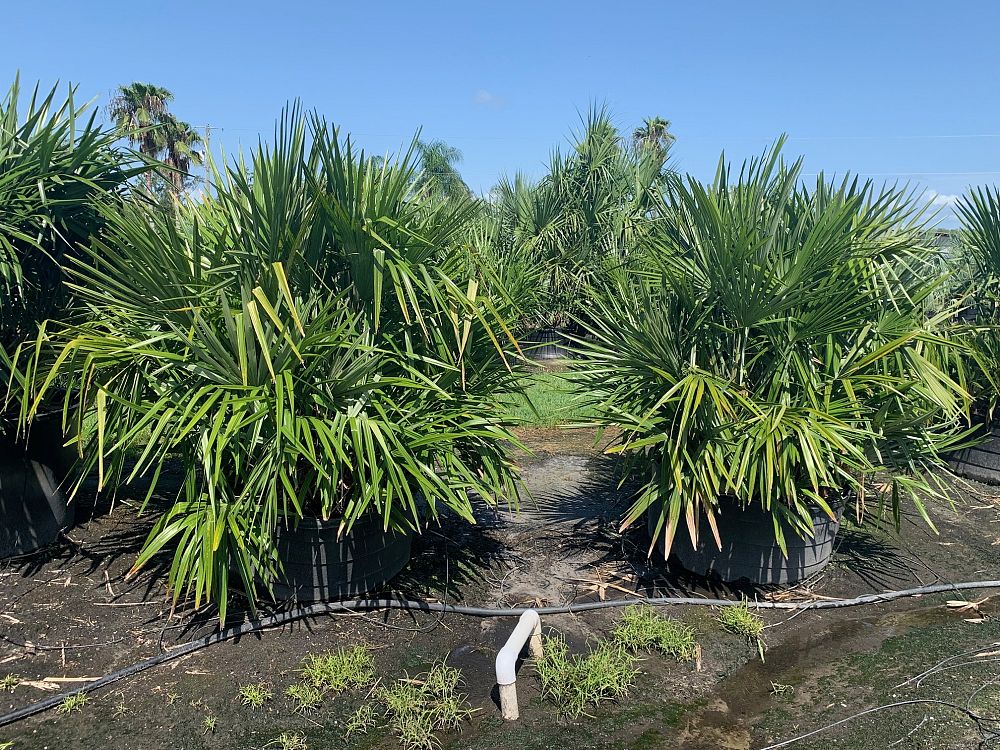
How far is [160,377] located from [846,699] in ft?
10.0

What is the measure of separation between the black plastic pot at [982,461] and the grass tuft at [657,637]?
3661 mm

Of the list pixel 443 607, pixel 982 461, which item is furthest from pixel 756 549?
pixel 982 461

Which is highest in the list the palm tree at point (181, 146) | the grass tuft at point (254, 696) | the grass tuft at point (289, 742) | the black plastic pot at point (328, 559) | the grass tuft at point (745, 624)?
the palm tree at point (181, 146)

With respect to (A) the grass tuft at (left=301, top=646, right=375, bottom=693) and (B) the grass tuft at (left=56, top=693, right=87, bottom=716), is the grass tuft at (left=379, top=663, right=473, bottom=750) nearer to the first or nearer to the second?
(A) the grass tuft at (left=301, top=646, right=375, bottom=693)

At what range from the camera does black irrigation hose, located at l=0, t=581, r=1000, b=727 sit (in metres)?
2.76

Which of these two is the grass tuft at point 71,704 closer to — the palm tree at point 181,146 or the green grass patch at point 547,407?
the green grass patch at point 547,407

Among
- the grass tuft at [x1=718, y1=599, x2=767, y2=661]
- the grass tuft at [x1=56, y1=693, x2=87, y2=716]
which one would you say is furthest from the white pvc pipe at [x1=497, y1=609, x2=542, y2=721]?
the grass tuft at [x1=56, y1=693, x2=87, y2=716]

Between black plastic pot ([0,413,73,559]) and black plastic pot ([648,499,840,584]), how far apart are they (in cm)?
346

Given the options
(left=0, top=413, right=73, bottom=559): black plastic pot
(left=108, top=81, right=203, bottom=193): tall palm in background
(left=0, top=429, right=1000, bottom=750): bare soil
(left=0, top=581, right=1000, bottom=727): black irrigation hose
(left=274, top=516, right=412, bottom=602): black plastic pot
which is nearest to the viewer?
(left=0, top=429, right=1000, bottom=750): bare soil

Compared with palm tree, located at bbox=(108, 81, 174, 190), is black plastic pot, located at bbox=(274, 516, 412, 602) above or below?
below

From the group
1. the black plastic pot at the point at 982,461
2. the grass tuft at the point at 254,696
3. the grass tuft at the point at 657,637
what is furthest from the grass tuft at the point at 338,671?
the black plastic pot at the point at 982,461

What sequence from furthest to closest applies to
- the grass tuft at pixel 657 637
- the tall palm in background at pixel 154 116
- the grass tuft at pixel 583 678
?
the tall palm in background at pixel 154 116 < the grass tuft at pixel 657 637 < the grass tuft at pixel 583 678

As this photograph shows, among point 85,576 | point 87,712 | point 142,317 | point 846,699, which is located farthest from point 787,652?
point 85,576

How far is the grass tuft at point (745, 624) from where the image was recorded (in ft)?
10.1
